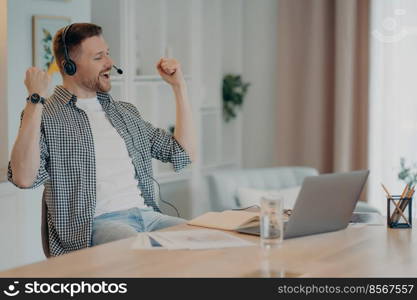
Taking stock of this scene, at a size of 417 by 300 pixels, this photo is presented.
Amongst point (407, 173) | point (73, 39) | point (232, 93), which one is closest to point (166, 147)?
point (73, 39)

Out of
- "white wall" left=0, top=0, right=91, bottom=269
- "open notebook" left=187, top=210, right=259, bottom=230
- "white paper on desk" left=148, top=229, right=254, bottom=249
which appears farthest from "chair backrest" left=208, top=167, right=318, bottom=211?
"white paper on desk" left=148, top=229, right=254, bottom=249

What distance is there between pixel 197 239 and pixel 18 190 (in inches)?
66.1

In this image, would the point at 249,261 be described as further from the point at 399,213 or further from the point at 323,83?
the point at 323,83

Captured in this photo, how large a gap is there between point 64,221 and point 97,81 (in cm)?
57

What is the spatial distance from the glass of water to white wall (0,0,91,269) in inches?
68.9

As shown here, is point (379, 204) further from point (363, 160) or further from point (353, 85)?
point (353, 85)

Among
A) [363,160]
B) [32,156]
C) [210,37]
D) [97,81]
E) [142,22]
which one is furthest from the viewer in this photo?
[210,37]

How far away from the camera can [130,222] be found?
2625 mm

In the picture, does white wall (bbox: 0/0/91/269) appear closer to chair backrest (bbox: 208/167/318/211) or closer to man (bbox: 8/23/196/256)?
man (bbox: 8/23/196/256)

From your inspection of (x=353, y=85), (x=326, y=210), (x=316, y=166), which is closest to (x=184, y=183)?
(x=316, y=166)

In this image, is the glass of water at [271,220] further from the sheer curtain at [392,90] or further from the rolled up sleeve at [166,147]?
the sheer curtain at [392,90]

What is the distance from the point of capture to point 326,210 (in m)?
2.17

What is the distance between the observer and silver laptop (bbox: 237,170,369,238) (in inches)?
81.4

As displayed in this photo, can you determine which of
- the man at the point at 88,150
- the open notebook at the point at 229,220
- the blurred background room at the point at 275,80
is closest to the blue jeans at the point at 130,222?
the man at the point at 88,150
